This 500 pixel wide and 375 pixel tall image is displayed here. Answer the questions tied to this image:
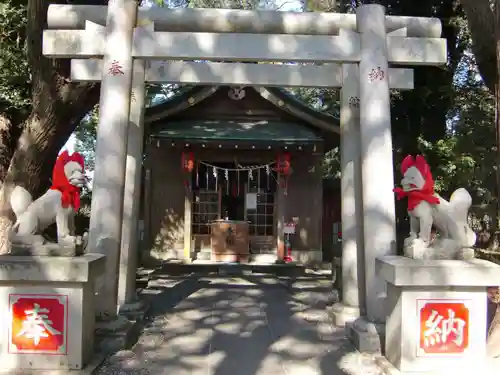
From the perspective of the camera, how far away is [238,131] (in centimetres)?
1168

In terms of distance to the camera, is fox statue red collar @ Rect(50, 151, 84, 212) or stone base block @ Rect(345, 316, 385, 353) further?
stone base block @ Rect(345, 316, 385, 353)

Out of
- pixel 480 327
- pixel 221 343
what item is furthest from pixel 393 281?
pixel 221 343

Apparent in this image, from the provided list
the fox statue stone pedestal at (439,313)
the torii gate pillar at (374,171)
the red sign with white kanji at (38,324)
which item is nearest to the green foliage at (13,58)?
the red sign with white kanji at (38,324)

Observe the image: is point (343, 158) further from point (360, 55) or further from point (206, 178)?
point (206, 178)

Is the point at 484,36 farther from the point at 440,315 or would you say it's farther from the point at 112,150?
the point at 112,150

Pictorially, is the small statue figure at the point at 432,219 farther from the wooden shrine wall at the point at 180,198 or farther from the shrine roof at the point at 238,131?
the wooden shrine wall at the point at 180,198

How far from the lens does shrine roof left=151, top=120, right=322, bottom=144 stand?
36.3 ft

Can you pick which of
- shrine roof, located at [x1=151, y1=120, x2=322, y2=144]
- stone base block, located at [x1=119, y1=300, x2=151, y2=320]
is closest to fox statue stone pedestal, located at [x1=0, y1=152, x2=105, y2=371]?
stone base block, located at [x1=119, y1=300, x2=151, y2=320]

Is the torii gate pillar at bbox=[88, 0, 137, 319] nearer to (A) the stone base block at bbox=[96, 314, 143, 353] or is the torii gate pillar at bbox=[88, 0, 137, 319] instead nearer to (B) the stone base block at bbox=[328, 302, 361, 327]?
(A) the stone base block at bbox=[96, 314, 143, 353]

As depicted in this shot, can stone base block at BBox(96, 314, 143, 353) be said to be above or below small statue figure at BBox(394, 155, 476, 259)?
below

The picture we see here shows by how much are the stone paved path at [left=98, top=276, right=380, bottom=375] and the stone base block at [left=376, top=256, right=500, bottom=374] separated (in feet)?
1.78

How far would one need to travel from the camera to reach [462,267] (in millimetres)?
4207

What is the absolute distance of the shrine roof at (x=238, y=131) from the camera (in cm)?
1108

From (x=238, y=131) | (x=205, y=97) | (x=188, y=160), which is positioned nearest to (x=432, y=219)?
(x=238, y=131)
